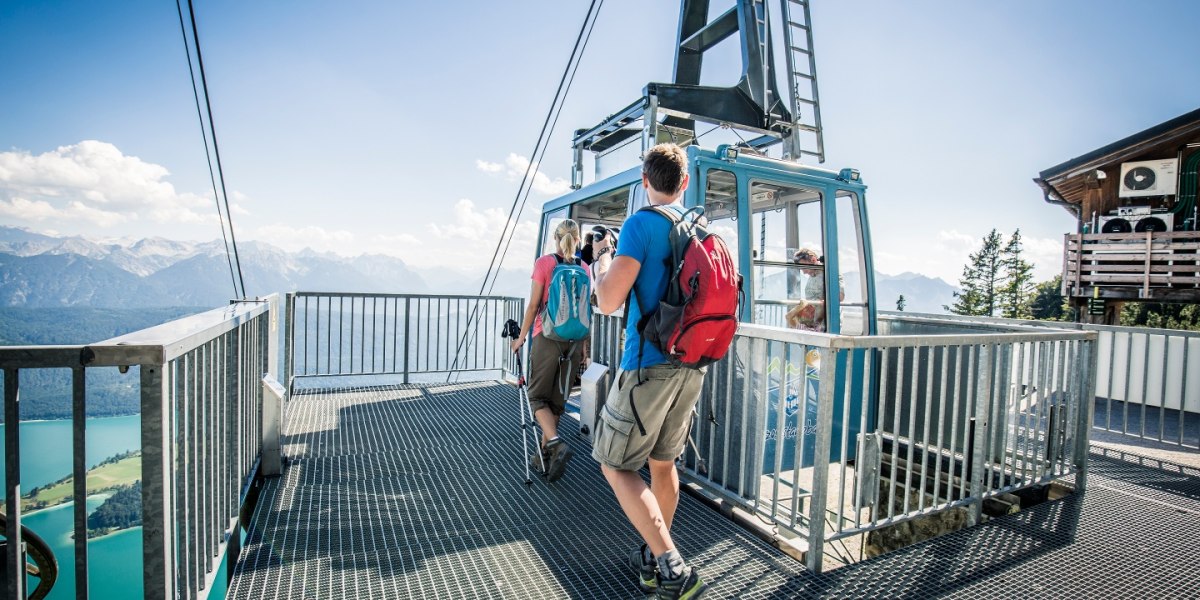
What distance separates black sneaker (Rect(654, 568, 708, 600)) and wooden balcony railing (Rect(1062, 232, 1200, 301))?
18246 mm

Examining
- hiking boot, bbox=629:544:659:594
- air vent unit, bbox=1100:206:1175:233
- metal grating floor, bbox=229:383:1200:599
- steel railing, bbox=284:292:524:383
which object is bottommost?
metal grating floor, bbox=229:383:1200:599

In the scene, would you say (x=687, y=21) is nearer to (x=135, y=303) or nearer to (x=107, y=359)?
(x=107, y=359)

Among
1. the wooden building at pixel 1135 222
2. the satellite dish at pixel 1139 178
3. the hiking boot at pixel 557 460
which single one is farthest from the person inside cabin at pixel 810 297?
the satellite dish at pixel 1139 178

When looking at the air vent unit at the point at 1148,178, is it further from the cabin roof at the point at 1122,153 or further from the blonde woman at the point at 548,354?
the blonde woman at the point at 548,354

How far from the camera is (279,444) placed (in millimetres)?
3994

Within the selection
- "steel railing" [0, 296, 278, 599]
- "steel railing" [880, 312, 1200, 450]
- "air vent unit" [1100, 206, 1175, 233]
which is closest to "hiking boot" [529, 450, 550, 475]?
"steel railing" [0, 296, 278, 599]

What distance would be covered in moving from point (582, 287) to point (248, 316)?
2145 millimetres

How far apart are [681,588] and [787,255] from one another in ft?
11.0

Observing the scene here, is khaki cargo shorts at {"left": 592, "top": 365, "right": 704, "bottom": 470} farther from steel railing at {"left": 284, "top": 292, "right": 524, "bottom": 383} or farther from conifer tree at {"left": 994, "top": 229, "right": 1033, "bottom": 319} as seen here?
conifer tree at {"left": 994, "top": 229, "right": 1033, "bottom": 319}

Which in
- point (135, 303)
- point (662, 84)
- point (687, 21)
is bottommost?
point (135, 303)

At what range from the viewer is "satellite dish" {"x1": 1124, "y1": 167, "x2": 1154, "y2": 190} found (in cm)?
1516

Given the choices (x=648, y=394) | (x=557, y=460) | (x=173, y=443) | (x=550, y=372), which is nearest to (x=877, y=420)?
(x=648, y=394)

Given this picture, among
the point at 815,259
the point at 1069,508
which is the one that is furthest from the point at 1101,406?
the point at 815,259

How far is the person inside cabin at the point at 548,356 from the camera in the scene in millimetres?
4262
